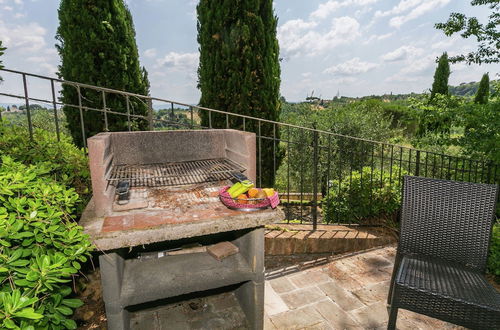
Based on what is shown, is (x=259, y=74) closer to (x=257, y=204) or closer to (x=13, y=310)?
(x=257, y=204)

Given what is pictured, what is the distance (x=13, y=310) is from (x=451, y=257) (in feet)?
8.68

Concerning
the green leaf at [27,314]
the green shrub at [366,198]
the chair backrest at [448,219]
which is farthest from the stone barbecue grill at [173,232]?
the green shrub at [366,198]

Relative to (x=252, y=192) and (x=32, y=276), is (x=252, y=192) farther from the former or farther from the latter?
(x=32, y=276)

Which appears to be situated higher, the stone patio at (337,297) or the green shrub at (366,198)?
the green shrub at (366,198)

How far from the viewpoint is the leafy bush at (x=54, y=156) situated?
2.45 meters

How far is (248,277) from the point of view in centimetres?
199

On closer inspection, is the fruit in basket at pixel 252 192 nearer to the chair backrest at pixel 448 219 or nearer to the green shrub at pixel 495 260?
the chair backrest at pixel 448 219

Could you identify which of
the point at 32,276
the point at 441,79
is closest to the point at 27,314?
the point at 32,276

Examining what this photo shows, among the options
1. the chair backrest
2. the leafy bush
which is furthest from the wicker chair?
the leafy bush

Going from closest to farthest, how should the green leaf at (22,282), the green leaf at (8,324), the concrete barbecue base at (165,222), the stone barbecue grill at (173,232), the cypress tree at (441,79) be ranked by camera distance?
1. the green leaf at (8,324)
2. the green leaf at (22,282)
3. the concrete barbecue base at (165,222)
4. the stone barbecue grill at (173,232)
5. the cypress tree at (441,79)

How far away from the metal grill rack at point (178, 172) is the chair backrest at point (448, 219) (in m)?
1.41

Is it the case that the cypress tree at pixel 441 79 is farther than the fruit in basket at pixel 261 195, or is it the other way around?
the cypress tree at pixel 441 79

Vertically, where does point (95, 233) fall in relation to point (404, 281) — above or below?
above

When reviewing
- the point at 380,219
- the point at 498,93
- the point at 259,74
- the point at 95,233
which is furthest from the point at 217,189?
the point at 498,93
